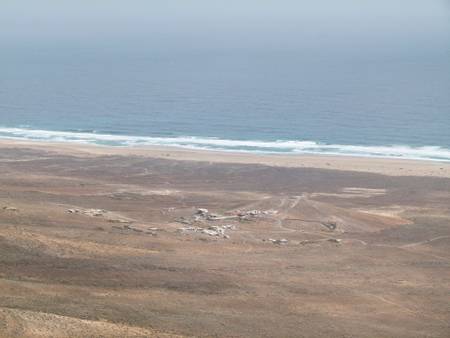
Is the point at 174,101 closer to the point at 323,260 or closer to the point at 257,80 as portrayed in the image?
the point at 257,80

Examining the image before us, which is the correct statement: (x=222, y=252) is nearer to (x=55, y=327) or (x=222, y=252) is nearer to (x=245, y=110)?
(x=55, y=327)

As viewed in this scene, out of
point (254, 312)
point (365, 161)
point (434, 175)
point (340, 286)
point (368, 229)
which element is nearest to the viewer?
point (254, 312)

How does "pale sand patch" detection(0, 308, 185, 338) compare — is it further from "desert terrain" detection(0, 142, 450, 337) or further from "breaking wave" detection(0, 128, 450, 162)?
"breaking wave" detection(0, 128, 450, 162)

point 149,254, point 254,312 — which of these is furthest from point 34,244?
point 254,312

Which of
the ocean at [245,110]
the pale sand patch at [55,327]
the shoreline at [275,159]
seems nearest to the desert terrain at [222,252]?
the pale sand patch at [55,327]

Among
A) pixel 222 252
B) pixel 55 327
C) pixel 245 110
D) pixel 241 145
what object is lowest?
pixel 55 327

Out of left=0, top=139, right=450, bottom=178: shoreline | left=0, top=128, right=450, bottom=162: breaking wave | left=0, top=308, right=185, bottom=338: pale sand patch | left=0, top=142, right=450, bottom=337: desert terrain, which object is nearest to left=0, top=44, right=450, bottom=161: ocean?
left=0, top=128, right=450, bottom=162: breaking wave

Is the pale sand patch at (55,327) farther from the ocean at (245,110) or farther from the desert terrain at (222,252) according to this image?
the ocean at (245,110)

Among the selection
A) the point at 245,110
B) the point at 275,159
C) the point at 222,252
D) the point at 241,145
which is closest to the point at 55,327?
the point at 222,252
